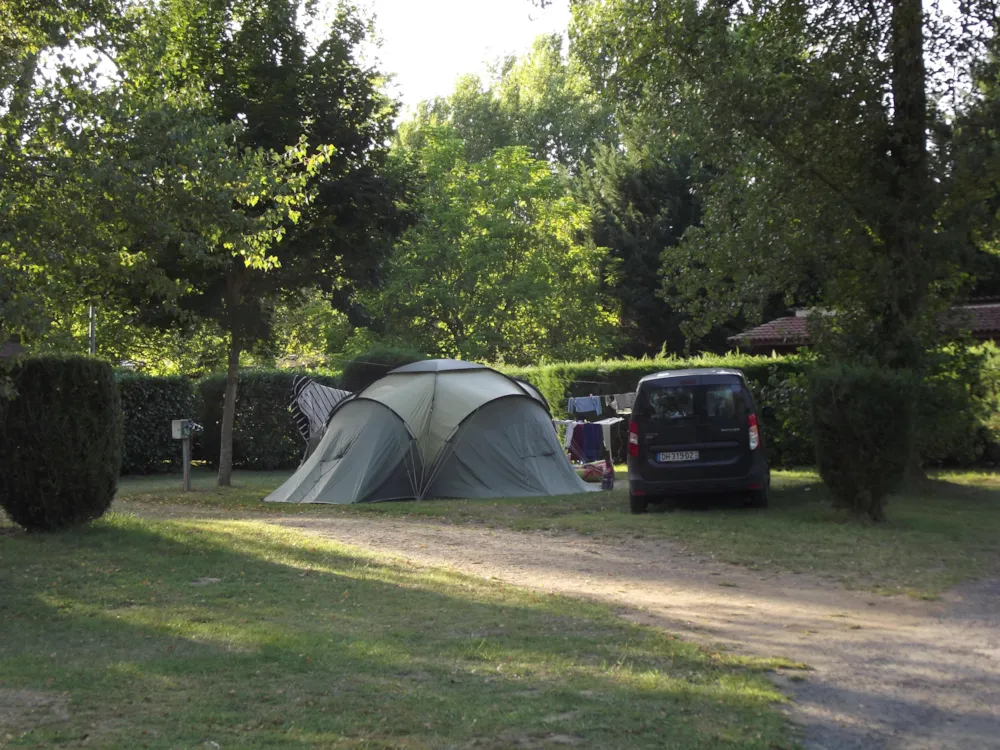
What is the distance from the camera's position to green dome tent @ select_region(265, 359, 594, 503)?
17.9 metres

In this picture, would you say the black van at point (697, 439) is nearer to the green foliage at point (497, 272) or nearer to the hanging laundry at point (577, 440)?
the hanging laundry at point (577, 440)

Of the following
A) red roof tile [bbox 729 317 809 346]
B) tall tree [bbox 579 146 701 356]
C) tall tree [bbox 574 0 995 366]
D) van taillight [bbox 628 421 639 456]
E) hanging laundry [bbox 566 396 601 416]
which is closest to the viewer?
van taillight [bbox 628 421 639 456]

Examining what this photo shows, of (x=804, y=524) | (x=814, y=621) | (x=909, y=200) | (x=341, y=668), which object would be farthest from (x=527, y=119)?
(x=341, y=668)

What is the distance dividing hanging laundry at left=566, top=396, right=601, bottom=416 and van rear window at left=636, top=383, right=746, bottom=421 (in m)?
10.2

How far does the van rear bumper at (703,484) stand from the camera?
14.3 m

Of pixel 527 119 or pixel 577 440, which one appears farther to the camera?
pixel 527 119

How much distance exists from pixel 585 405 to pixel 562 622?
17328 millimetres

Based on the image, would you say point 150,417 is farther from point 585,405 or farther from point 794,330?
point 794,330

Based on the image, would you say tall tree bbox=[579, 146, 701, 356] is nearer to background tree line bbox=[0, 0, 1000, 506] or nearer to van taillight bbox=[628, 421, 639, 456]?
background tree line bbox=[0, 0, 1000, 506]

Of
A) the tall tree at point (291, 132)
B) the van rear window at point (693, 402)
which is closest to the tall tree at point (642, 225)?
→ the tall tree at point (291, 132)

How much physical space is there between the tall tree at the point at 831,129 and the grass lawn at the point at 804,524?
102 inches

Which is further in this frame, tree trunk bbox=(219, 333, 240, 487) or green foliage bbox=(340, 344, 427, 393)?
green foliage bbox=(340, 344, 427, 393)

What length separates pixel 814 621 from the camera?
806 centimetres

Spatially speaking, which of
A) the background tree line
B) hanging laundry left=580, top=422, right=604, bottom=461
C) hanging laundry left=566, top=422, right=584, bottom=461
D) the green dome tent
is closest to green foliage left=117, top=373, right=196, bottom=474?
the background tree line
